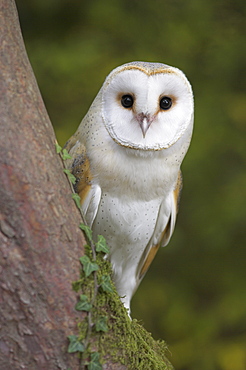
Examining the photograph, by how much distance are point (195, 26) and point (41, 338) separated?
87.2 inches

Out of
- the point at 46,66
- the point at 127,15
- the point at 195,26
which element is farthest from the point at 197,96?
the point at 46,66

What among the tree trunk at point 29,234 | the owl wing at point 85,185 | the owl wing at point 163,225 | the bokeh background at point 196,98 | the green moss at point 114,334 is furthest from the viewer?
the bokeh background at point 196,98

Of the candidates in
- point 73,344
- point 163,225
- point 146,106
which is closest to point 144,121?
point 146,106

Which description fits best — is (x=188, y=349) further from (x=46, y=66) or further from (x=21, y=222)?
(x=21, y=222)

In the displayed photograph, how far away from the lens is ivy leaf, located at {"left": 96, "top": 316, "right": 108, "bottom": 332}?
1.44m

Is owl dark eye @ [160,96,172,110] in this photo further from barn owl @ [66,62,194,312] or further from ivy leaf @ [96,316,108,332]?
ivy leaf @ [96,316,108,332]

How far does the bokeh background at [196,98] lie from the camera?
3029 mm

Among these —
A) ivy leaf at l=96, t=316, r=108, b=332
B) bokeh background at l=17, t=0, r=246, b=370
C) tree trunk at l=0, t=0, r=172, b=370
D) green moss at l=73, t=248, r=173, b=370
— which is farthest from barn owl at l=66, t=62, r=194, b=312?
bokeh background at l=17, t=0, r=246, b=370

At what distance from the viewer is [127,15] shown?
3105 mm

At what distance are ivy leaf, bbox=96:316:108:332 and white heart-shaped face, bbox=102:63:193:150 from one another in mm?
602

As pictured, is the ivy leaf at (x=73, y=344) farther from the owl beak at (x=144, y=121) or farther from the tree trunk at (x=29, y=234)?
the owl beak at (x=144, y=121)

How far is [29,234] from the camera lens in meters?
1.34

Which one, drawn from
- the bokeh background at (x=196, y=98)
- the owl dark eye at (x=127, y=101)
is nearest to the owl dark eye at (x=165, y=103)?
the owl dark eye at (x=127, y=101)

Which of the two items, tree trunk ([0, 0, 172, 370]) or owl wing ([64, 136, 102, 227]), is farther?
owl wing ([64, 136, 102, 227])
